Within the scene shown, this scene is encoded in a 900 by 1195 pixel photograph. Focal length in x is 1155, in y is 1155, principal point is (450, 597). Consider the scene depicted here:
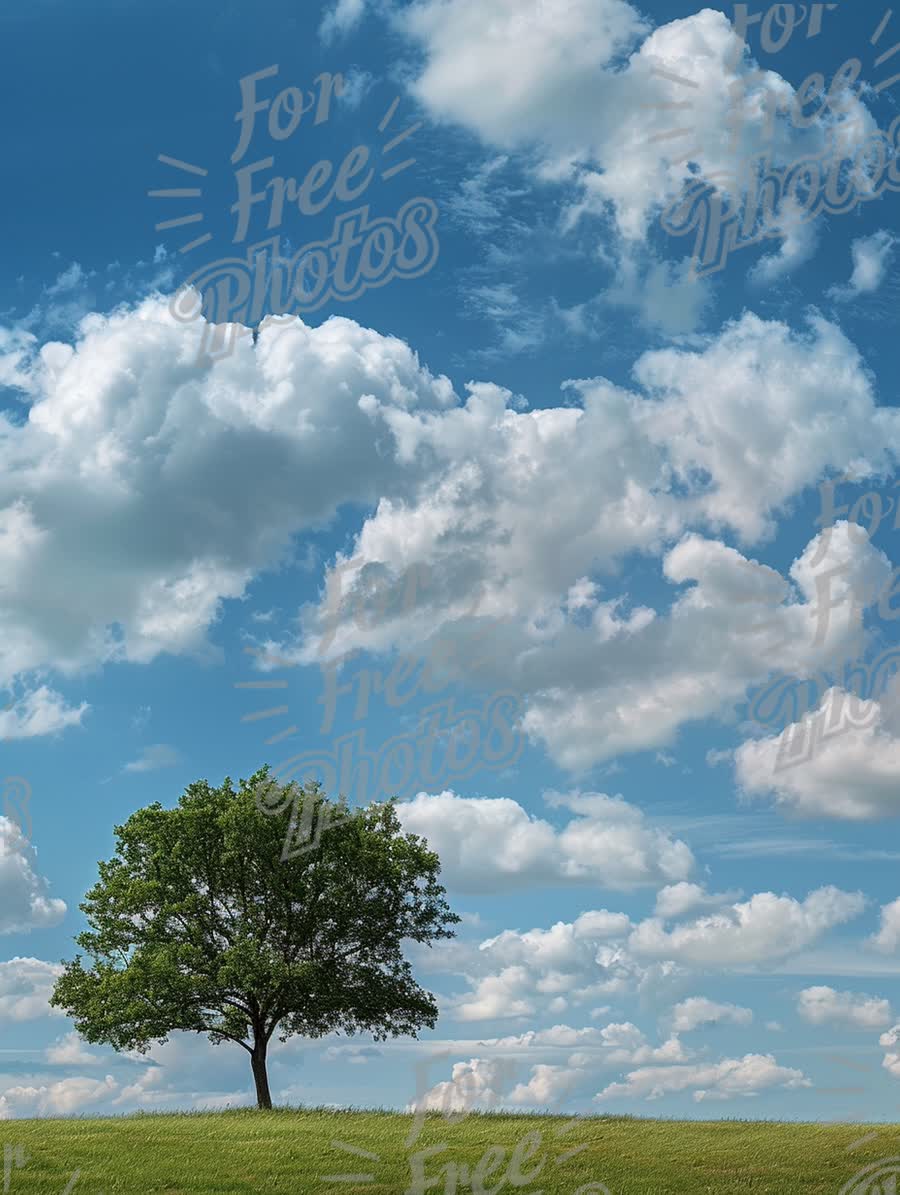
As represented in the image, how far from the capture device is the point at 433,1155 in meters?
35.5

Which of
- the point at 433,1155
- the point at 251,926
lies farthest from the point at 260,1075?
the point at 433,1155

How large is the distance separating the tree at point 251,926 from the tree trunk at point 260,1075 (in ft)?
0.16

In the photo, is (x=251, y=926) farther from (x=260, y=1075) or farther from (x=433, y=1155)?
(x=433, y=1155)

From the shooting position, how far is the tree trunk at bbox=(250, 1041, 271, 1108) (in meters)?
47.3

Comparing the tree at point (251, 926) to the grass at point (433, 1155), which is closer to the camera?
the grass at point (433, 1155)

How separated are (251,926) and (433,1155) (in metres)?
14.8

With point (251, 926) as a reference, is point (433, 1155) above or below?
below

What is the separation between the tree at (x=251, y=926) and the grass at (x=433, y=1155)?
4.57 m

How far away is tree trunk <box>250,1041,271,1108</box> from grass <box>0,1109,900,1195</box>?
Answer: 3.27m

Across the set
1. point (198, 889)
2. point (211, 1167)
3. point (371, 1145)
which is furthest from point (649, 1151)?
point (198, 889)

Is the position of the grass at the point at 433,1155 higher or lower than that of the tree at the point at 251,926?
lower

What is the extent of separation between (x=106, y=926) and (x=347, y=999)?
35.5 feet

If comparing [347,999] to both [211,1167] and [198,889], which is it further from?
[211,1167]

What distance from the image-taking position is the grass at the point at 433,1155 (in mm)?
31906
